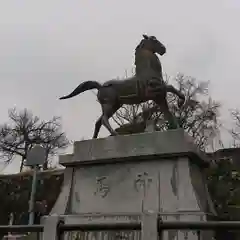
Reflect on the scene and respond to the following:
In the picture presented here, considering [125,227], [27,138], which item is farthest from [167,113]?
[27,138]

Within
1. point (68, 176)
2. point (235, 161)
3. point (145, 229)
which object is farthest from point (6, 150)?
point (145, 229)

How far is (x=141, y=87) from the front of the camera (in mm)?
7832

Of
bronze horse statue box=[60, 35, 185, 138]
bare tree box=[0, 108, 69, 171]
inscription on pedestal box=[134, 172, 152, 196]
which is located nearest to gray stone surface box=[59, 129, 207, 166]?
inscription on pedestal box=[134, 172, 152, 196]

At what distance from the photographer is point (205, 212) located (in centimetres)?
653

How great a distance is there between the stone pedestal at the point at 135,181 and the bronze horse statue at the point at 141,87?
0.65 m

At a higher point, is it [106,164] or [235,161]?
[235,161]

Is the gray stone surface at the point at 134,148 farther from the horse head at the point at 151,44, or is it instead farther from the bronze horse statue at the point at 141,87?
the horse head at the point at 151,44

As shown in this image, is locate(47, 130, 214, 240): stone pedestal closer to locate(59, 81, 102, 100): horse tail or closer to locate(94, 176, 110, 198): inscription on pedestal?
locate(94, 176, 110, 198): inscription on pedestal

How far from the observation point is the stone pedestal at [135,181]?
669 centimetres

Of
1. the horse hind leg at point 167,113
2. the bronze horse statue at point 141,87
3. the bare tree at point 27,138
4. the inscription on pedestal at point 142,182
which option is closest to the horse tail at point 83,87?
the bronze horse statue at point 141,87

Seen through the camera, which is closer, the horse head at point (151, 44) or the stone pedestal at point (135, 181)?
the stone pedestal at point (135, 181)

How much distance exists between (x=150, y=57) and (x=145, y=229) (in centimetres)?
487

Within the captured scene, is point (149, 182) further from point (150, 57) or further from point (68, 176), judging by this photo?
point (150, 57)

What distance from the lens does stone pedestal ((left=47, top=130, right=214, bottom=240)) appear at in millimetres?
6691
